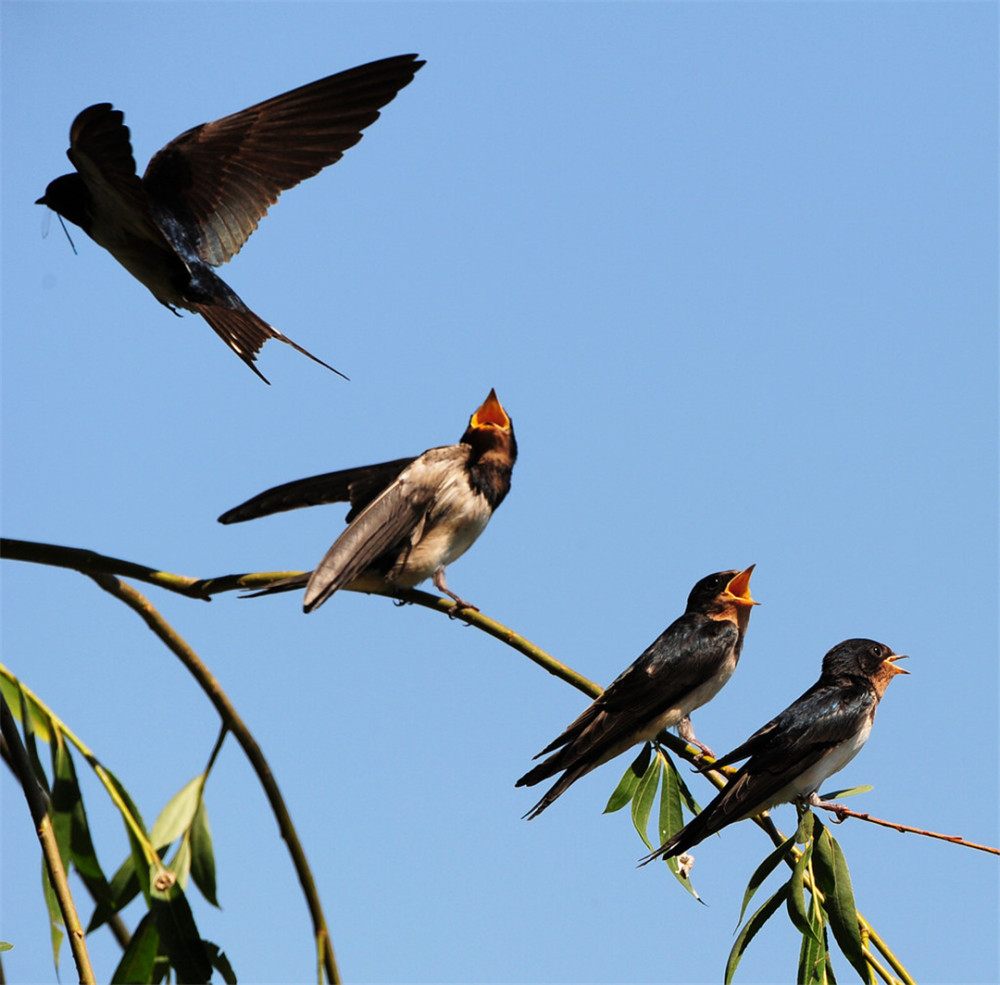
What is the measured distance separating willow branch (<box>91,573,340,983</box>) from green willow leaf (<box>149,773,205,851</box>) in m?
0.38

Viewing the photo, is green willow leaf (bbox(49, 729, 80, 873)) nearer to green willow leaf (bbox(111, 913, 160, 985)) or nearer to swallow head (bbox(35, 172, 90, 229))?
green willow leaf (bbox(111, 913, 160, 985))

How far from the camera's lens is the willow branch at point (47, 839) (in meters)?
2.46

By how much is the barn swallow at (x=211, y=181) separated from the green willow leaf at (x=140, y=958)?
4.66 ft

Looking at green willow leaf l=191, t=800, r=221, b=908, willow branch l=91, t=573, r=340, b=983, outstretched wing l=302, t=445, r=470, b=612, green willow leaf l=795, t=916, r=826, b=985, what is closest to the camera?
green willow leaf l=795, t=916, r=826, b=985

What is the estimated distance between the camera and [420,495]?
3268 millimetres

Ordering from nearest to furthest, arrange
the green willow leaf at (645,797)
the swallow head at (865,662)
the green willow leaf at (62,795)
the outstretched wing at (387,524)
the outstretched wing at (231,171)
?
the outstretched wing at (387,524) < the green willow leaf at (645,797) < the green willow leaf at (62,795) < the swallow head at (865,662) < the outstretched wing at (231,171)

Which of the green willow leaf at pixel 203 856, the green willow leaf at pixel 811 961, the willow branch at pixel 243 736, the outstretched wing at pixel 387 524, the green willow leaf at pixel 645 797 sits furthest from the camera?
the green willow leaf at pixel 203 856

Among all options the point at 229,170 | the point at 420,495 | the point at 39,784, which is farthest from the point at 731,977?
the point at 229,170

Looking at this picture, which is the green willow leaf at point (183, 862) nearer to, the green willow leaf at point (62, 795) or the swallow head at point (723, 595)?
the green willow leaf at point (62, 795)


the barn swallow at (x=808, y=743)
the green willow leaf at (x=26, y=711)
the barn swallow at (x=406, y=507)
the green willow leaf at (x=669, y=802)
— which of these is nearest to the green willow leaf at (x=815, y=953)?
the barn swallow at (x=808, y=743)

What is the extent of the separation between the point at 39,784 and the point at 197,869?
1.73 feet

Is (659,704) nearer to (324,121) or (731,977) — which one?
(731,977)

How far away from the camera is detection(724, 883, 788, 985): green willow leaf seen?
8.58 ft

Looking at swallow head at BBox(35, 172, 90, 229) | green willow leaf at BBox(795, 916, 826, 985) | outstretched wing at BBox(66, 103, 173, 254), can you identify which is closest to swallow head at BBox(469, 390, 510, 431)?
outstretched wing at BBox(66, 103, 173, 254)
